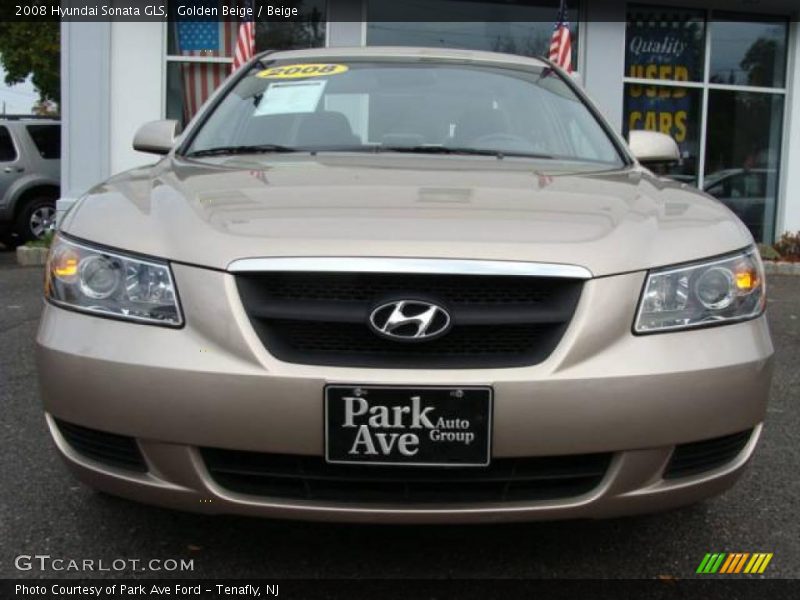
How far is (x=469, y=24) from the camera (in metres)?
10.1

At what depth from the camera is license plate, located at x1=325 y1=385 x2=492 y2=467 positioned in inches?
74.2

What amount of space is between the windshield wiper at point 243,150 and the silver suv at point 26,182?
875 cm

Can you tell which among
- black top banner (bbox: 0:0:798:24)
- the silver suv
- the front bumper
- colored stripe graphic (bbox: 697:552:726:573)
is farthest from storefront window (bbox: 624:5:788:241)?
the front bumper

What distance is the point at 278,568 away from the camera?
2.37 metres

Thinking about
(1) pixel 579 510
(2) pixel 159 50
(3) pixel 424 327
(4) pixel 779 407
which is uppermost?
(2) pixel 159 50

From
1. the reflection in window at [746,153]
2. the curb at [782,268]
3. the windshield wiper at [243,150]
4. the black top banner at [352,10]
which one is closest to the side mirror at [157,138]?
the windshield wiper at [243,150]

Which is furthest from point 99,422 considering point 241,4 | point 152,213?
point 241,4

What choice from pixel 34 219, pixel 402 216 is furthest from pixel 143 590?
pixel 34 219

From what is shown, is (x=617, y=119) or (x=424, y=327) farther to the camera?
(x=617, y=119)

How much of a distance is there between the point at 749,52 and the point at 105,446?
35.4 ft

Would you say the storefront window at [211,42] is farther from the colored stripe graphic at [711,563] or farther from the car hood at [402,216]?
the colored stripe graphic at [711,563]

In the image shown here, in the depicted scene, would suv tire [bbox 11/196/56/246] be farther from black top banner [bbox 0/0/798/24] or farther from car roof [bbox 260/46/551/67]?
car roof [bbox 260/46/551/67]

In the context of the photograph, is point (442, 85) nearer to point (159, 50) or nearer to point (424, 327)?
point (424, 327)

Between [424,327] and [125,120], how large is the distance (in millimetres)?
8414
